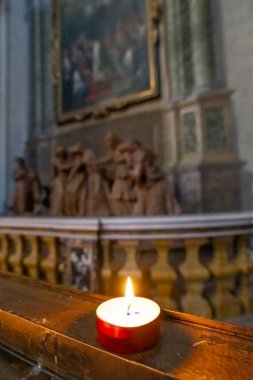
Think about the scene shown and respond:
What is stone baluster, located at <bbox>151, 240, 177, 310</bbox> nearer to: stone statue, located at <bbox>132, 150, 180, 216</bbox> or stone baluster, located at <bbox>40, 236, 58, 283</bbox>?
stone baluster, located at <bbox>40, 236, 58, 283</bbox>

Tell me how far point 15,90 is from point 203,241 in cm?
597

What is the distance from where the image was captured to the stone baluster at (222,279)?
172 cm

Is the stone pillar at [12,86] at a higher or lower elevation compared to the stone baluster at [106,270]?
higher

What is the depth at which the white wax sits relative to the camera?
0.58m

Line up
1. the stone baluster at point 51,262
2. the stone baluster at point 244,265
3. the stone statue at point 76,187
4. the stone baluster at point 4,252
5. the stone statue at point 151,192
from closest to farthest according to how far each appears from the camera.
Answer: the stone baluster at point 244,265, the stone baluster at point 51,262, the stone baluster at point 4,252, the stone statue at point 151,192, the stone statue at point 76,187

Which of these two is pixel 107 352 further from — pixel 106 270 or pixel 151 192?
pixel 151 192

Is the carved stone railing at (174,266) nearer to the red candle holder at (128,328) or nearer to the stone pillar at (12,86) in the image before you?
the red candle holder at (128,328)

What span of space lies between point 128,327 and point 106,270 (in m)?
1.20

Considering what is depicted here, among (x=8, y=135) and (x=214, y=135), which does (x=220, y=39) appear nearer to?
(x=214, y=135)

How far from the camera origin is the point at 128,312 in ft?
1.99

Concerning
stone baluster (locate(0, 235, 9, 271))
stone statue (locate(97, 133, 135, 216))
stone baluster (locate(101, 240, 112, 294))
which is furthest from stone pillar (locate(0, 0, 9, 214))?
stone baluster (locate(101, 240, 112, 294))

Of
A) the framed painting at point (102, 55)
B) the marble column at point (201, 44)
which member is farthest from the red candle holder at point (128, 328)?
the framed painting at point (102, 55)

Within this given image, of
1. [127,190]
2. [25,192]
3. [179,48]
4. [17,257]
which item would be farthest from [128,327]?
[25,192]

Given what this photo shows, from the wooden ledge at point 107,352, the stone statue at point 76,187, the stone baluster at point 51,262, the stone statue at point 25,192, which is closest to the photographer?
the wooden ledge at point 107,352
